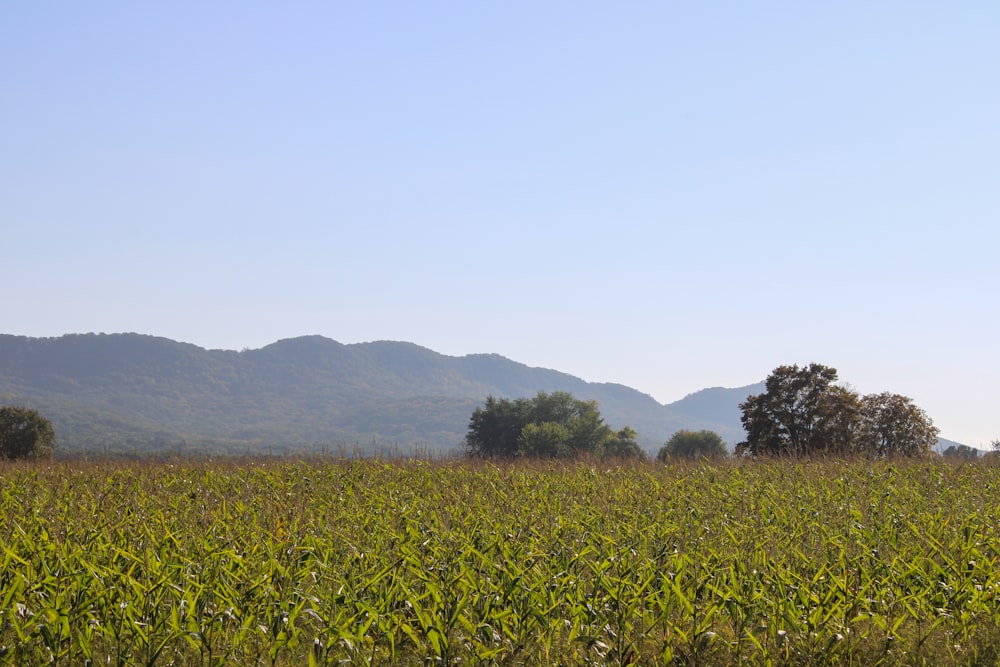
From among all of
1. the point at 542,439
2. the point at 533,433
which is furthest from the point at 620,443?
the point at 533,433

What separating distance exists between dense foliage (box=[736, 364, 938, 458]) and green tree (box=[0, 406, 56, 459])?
130 feet

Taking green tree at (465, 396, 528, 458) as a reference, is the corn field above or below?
below

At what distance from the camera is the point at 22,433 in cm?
4800

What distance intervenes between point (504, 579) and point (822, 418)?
34.3 m

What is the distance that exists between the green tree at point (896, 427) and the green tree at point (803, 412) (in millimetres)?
805

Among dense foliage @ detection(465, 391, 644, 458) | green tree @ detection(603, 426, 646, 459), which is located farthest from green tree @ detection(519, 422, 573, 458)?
green tree @ detection(603, 426, 646, 459)

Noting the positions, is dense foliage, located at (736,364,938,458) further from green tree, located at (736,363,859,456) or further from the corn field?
the corn field

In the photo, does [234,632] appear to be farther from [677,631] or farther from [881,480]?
[881,480]

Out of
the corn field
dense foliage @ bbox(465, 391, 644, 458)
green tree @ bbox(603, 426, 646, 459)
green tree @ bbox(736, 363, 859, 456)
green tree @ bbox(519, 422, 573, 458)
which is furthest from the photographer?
green tree @ bbox(603, 426, 646, 459)

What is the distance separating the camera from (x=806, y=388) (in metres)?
39.3

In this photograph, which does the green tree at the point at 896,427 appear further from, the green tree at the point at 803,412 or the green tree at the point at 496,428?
the green tree at the point at 496,428

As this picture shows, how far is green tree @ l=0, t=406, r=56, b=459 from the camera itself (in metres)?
47.1

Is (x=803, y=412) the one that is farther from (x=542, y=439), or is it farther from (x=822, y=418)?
(x=542, y=439)

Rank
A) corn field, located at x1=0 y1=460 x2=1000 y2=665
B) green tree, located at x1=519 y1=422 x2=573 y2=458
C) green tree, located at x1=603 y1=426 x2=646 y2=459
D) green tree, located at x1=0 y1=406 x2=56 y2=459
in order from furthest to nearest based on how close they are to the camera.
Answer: green tree, located at x1=603 y1=426 x2=646 y2=459 < green tree, located at x1=519 y1=422 x2=573 y2=458 < green tree, located at x1=0 y1=406 x2=56 y2=459 < corn field, located at x1=0 y1=460 x2=1000 y2=665
